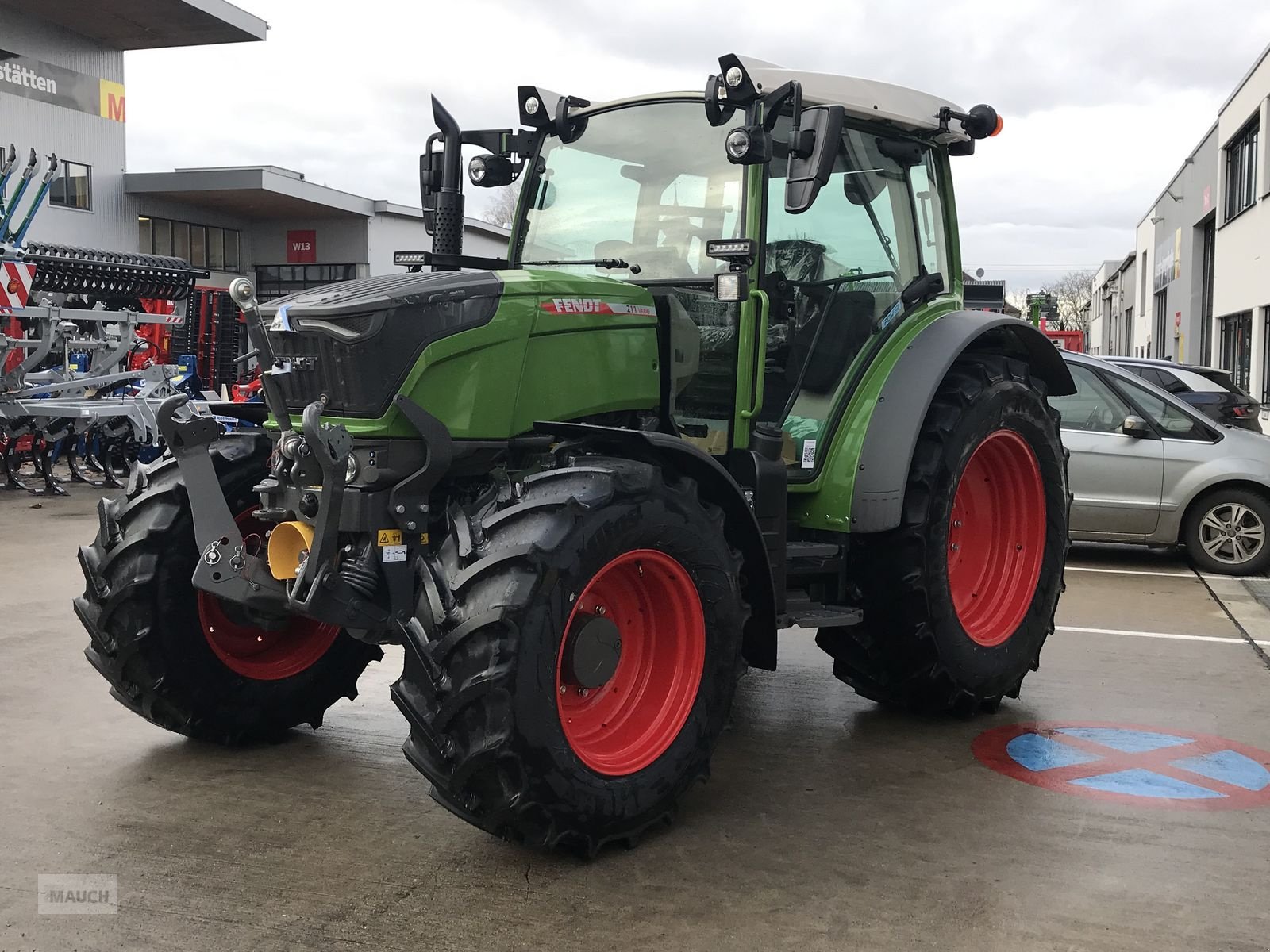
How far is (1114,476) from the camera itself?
9320 millimetres

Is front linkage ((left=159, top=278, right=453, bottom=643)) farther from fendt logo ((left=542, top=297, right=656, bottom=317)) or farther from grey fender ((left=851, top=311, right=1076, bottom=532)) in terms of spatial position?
grey fender ((left=851, top=311, right=1076, bottom=532))

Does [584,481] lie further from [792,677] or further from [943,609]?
[792,677]

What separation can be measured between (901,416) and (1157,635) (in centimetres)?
313

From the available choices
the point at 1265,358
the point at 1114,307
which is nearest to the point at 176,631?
the point at 1265,358

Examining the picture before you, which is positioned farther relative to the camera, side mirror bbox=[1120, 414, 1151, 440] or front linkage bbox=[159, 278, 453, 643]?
side mirror bbox=[1120, 414, 1151, 440]

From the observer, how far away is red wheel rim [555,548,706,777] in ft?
12.6

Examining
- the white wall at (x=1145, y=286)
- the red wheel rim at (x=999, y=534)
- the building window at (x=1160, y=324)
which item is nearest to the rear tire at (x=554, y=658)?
the red wheel rim at (x=999, y=534)

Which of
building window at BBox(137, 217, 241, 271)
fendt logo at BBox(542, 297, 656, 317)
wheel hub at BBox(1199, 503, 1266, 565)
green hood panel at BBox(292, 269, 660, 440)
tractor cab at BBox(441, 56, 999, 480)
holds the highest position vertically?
building window at BBox(137, 217, 241, 271)

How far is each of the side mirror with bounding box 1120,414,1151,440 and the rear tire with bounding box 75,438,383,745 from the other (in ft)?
22.0

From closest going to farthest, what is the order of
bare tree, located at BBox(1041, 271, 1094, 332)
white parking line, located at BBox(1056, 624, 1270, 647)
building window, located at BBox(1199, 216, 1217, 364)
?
white parking line, located at BBox(1056, 624, 1270, 647)
building window, located at BBox(1199, 216, 1217, 364)
bare tree, located at BBox(1041, 271, 1094, 332)

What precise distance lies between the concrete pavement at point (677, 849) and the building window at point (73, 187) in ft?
88.9

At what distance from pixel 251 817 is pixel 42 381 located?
12276mm

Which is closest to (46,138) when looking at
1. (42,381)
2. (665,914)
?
(42,381)

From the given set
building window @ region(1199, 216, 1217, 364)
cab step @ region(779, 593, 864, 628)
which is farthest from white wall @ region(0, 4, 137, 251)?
building window @ region(1199, 216, 1217, 364)
